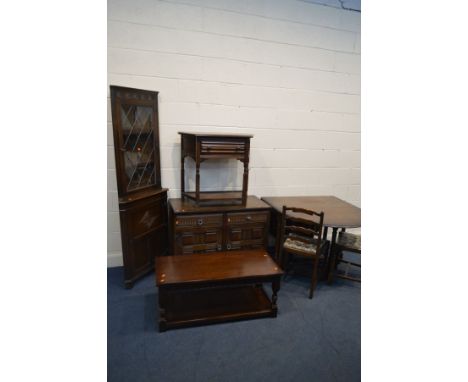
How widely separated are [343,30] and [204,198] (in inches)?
96.7

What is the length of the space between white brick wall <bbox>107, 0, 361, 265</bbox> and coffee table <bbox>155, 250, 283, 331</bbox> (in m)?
0.98

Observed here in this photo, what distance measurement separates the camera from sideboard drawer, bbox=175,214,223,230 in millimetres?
2549

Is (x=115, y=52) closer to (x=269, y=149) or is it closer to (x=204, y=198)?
(x=204, y=198)

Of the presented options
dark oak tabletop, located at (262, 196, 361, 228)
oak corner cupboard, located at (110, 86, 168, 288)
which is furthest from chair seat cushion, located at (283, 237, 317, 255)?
oak corner cupboard, located at (110, 86, 168, 288)

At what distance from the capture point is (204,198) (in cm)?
277

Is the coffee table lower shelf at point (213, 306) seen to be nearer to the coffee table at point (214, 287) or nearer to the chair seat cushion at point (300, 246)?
the coffee table at point (214, 287)

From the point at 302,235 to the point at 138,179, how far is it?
1.69 metres

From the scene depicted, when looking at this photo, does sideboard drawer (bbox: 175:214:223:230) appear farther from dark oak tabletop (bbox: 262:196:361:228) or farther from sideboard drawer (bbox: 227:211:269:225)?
dark oak tabletop (bbox: 262:196:361:228)

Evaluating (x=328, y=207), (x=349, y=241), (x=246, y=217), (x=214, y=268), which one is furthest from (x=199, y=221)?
(x=349, y=241)

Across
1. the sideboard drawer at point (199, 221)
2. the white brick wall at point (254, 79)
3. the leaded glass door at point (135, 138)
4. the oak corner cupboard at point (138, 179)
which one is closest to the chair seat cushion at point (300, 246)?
the sideboard drawer at point (199, 221)
